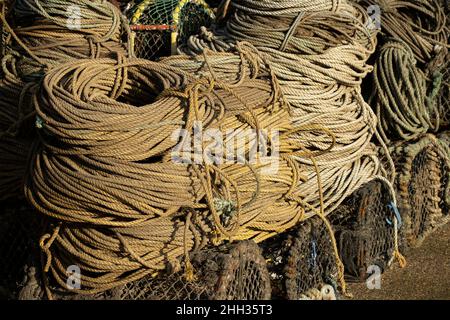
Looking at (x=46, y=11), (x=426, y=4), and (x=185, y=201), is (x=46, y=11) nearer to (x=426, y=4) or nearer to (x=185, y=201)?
(x=185, y=201)

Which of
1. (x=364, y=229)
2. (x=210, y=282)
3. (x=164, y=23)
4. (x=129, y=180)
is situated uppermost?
(x=164, y=23)

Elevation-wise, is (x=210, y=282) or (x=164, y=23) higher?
(x=164, y=23)

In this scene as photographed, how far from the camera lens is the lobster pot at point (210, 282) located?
9.54 ft

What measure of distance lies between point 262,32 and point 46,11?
3.56ft

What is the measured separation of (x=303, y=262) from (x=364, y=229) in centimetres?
54

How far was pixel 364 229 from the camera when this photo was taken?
3850 mm

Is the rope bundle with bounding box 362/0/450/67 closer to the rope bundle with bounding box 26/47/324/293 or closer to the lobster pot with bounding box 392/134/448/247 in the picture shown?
the lobster pot with bounding box 392/134/448/247

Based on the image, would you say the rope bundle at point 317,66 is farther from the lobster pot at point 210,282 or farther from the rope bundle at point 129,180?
the lobster pot at point 210,282

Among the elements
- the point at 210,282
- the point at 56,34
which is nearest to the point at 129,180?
the point at 210,282

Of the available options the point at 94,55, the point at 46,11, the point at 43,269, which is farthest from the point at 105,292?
the point at 46,11

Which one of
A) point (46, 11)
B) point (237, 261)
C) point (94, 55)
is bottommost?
point (237, 261)

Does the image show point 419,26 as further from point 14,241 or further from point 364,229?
point 14,241

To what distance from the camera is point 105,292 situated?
3045 mm
